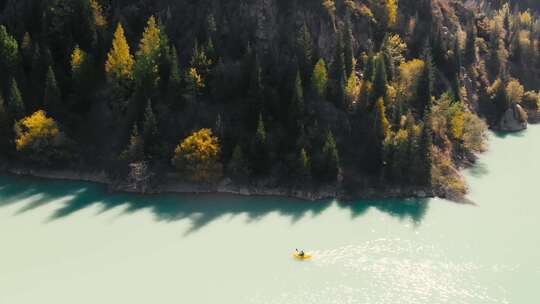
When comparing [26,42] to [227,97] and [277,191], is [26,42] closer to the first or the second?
[227,97]

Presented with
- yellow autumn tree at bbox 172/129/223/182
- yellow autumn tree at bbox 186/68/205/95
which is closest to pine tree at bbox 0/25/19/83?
yellow autumn tree at bbox 186/68/205/95

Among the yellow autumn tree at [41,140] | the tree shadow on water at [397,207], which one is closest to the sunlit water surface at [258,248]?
the tree shadow on water at [397,207]

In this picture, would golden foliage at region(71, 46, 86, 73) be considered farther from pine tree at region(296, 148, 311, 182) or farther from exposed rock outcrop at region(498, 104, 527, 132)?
exposed rock outcrop at region(498, 104, 527, 132)

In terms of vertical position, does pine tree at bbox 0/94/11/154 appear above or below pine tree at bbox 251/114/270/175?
above

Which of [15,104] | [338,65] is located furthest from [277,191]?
[15,104]

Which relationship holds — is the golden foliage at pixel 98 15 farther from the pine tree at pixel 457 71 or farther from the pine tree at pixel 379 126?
the pine tree at pixel 457 71
